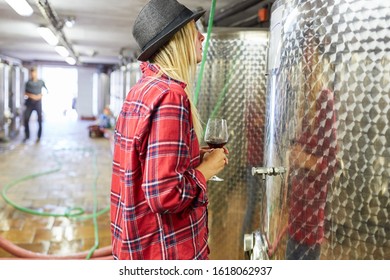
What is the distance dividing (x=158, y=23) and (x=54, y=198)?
4.03 metres

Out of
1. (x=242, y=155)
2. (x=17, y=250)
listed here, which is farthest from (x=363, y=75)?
(x=17, y=250)

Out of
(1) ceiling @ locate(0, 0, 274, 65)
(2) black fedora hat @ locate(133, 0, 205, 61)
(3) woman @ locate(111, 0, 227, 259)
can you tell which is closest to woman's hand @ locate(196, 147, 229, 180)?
(3) woman @ locate(111, 0, 227, 259)

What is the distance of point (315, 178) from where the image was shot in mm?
1367

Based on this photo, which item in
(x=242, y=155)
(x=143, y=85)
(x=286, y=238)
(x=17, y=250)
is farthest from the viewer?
(x=17, y=250)

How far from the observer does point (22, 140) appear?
9703 mm

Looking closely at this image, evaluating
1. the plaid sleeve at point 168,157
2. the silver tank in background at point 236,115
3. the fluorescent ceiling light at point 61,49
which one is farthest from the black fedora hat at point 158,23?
the fluorescent ceiling light at point 61,49

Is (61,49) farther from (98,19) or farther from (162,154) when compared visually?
(162,154)

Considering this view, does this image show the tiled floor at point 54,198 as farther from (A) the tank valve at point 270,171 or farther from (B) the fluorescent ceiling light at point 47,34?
(A) the tank valve at point 270,171

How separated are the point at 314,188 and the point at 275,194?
0.96 feet

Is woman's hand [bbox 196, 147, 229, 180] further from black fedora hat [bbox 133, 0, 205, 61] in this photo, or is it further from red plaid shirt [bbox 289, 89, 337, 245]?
black fedora hat [bbox 133, 0, 205, 61]

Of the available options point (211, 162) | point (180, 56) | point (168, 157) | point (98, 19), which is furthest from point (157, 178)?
point (98, 19)

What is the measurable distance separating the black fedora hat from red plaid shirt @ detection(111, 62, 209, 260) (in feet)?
0.23

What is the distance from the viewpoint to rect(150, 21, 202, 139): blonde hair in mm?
1357
